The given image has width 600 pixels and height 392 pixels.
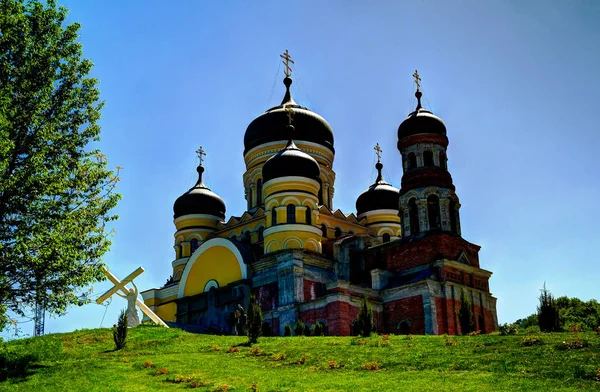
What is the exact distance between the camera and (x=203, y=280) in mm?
36250

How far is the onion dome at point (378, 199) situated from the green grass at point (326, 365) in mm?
21163

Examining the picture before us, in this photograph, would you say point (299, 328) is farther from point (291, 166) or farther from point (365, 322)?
point (291, 166)

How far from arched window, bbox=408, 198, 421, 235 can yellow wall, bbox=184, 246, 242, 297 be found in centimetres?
833

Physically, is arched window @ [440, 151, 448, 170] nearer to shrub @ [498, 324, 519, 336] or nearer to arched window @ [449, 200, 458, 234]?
arched window @ [449, 200, 458, 234]

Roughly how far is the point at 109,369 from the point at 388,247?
18.0m

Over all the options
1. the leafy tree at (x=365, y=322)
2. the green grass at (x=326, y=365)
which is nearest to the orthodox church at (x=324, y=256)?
the leafy tree at (x=365, y=322)

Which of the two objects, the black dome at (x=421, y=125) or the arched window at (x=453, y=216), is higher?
the black dome at (x=421, y=125)

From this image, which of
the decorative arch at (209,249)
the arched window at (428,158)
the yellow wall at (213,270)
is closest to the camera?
the arched window at (428,158)

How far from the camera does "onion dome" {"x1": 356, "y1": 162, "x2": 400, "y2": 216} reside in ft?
139

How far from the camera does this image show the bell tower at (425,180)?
106 feet

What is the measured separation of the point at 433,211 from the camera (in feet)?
108

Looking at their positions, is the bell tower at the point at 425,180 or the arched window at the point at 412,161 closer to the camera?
the bell tower at the point at 425,180

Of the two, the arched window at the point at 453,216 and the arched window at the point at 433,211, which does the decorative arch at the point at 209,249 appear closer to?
the arched window at the point at 433,211

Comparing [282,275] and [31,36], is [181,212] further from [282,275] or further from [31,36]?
[31,36]
